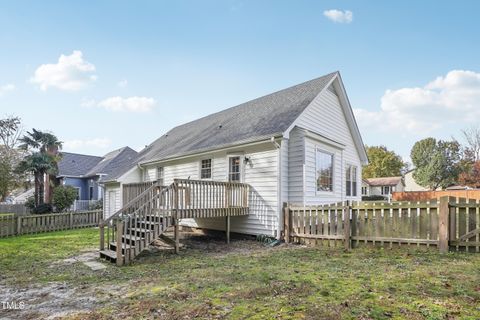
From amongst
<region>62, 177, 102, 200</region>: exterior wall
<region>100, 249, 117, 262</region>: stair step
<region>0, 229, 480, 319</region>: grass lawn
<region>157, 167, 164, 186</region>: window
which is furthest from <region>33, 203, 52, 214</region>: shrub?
<region>100, 249, 117, 262</region>: stair step

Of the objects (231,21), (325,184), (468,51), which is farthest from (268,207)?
(468,51)

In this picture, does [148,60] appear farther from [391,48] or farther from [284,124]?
[391,48]

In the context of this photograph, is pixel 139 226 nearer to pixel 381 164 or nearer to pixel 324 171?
pixel 324 171

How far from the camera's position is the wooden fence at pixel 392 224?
721cm

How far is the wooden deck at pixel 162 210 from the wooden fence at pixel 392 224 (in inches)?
88.7

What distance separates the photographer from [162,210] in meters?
8.80

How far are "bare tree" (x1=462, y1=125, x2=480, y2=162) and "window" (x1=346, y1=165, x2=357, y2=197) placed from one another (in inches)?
1611

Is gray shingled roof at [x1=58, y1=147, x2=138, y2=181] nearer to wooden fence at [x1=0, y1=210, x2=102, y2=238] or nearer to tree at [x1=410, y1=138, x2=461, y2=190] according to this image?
wooden fence at [x1=0, y1=210, x2=102, y2=238]

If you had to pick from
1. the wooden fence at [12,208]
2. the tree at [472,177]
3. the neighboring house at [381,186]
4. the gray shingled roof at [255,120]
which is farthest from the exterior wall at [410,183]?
the wooden fence at [12,208]

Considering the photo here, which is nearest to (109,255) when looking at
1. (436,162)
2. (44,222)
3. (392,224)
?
(392,224)

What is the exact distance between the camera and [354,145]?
50.9 feet

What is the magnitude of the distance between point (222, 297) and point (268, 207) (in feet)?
20.5

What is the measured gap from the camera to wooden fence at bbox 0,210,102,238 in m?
14.7

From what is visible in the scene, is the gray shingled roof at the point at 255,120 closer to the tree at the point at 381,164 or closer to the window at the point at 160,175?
the window at the point at 160,175
